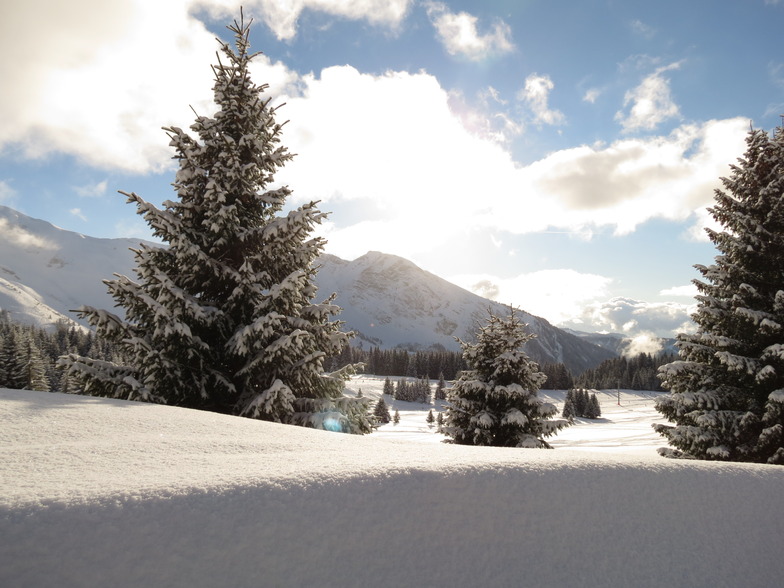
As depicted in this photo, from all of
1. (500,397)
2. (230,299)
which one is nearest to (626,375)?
(500,397)

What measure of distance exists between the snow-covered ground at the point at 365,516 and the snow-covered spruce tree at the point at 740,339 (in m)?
8.53

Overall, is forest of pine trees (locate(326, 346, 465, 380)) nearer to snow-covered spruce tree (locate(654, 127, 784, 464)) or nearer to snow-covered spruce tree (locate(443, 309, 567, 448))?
snow-covered spruce tree (locate(443, 309, 567, 448))

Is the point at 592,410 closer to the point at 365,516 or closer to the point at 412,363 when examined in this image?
the point at 412,363

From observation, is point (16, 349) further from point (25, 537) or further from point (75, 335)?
point (75, 335)

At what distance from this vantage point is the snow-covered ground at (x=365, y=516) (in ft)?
6.13

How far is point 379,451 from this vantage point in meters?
3.48

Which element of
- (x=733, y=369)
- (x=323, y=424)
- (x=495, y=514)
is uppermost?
(x=733, y=369)

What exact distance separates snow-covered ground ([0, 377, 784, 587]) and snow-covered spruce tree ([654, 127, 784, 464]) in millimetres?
8533

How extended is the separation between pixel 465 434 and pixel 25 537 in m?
14.0

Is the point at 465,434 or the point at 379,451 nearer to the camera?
the point at 379,451

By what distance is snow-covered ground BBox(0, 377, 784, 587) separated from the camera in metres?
1.87

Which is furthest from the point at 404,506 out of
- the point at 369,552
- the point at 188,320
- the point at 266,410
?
the point at 188,320

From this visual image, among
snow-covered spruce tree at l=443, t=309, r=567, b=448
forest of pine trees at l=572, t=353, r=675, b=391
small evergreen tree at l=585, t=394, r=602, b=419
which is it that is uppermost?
snow-covered spruce tree at l=443, t=309, r=567, b=448

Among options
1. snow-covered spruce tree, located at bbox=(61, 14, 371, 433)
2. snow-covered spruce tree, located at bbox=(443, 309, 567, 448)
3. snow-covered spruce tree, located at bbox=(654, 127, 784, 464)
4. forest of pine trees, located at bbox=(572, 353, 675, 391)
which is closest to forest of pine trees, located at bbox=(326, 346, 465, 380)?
forest of pine trees, located at bbox=(572, 353, 675, 391)
